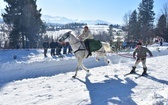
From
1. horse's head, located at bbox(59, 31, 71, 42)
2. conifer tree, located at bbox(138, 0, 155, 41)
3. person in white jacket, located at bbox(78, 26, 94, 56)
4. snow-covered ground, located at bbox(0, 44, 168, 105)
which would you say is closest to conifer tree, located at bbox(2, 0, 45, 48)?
snow-covered ground, located at bbox(0, 44, 168, 105)

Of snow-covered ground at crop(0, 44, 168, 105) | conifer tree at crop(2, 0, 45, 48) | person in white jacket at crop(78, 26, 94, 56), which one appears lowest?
snow-covered ground at crop(0, 44, 168, 105)

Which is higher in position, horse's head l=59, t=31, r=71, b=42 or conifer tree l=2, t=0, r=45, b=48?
conifer tree l=2, t=0, r=45, b=48

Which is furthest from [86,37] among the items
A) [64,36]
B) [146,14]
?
[146,14]

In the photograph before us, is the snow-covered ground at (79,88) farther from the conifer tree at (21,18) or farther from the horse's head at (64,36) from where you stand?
the conifer tree at (21,18)

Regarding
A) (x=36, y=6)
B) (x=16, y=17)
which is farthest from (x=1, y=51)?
(x=36, y=6)

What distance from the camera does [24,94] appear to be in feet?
31.1

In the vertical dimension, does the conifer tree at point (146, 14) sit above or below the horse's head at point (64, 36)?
above

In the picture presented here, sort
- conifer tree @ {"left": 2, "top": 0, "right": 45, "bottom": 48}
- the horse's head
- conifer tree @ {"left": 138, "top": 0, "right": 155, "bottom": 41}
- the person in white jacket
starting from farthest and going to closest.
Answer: conifer tree @ {"left": 138, "top": 0, "right": 155, "bottom": 41}, conifer tree @ {"left": 2, "top": 0, "right": 45, "bottom": 48}, the person in white jacket, the horse's head

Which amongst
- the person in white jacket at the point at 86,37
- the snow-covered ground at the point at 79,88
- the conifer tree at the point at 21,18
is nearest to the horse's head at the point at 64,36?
the person in white jacket at the point at 86,37

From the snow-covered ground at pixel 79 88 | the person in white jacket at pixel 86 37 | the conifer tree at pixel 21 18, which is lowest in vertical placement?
the snow-covered ground at pixel 79 88

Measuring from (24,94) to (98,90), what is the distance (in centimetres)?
292

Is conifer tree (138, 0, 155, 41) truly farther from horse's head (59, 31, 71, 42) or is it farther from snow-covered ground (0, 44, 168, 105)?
horse's head (59, 31, 71, 42)

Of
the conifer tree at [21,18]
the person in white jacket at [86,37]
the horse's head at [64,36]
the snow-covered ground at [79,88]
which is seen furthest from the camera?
the conifer tree at [21,18]

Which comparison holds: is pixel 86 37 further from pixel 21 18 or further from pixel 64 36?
pixel 21 18
